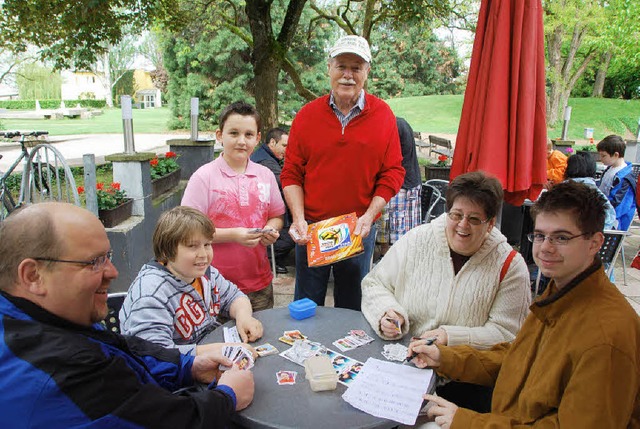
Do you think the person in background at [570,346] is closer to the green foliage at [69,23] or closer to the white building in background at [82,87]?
the green foliage at [69,23]

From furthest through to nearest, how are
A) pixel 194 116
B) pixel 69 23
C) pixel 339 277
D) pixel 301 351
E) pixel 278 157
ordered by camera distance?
pixel 69 23 < pixel 194 116 < pixel 278 157 < pixel 339 277 < pixel 301 351

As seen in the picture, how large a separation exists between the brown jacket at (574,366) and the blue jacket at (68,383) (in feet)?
3.45

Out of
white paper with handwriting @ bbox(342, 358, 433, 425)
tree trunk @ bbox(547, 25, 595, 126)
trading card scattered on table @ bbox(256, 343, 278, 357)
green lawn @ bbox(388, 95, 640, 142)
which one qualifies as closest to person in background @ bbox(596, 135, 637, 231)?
white paper with handwriting @ bbox(342, 358, 433, 425)

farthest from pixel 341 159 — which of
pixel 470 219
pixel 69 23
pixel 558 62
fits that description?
pixel 558 62

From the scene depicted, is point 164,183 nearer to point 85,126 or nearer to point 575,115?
point 575,115

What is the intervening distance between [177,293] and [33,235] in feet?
3.05

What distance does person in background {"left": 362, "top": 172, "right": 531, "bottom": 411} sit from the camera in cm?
208

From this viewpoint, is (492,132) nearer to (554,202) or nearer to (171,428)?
(554,202)

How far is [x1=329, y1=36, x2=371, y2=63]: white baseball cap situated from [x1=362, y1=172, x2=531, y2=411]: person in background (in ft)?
3.34

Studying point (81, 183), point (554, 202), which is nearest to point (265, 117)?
point (81, 183)

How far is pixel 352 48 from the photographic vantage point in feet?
8.69

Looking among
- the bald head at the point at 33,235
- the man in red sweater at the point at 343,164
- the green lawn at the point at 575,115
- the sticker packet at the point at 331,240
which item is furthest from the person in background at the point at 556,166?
the green lawn at the point at 575,115

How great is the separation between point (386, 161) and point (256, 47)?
669cm

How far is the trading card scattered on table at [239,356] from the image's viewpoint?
1.82 metres
